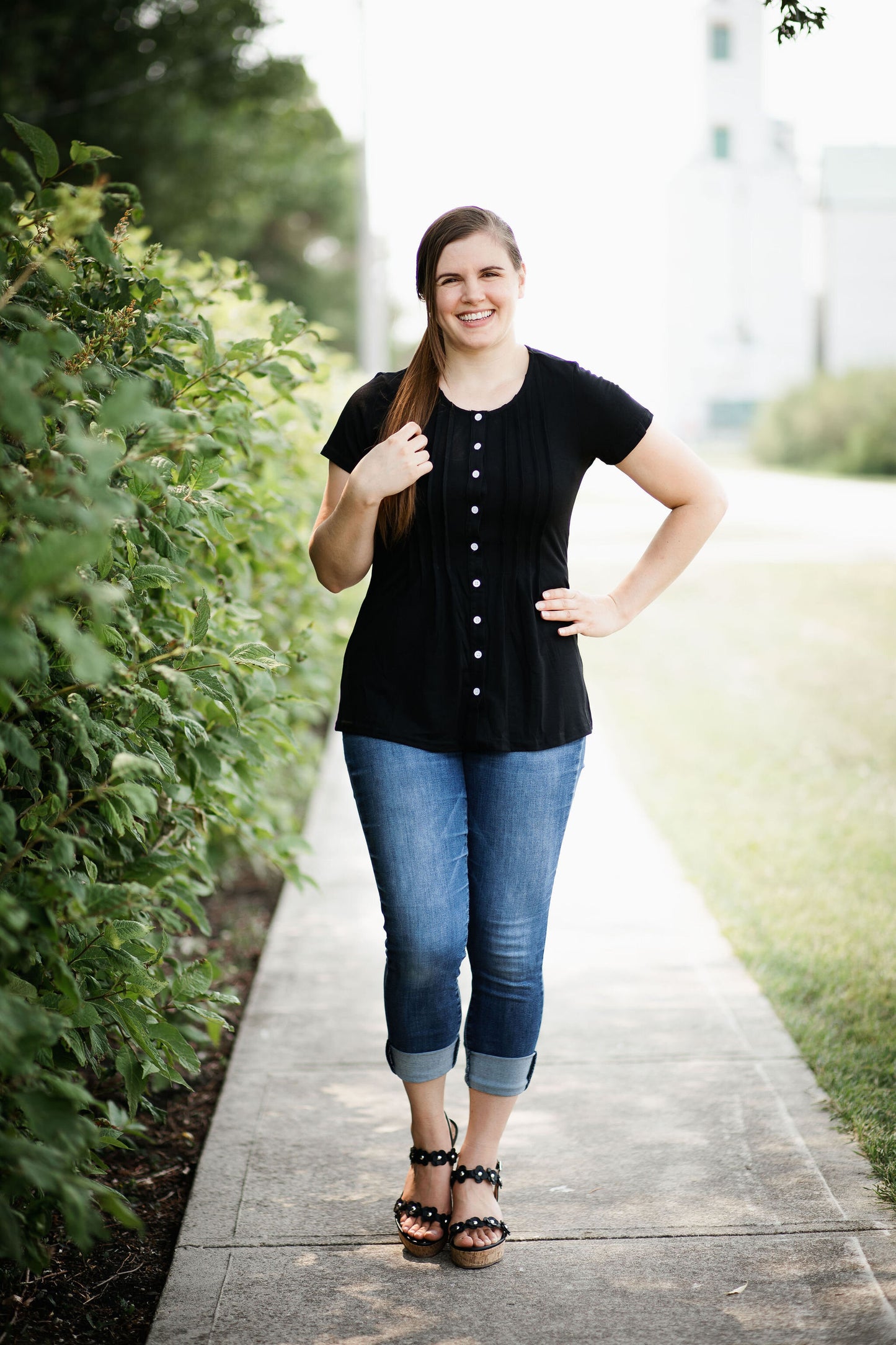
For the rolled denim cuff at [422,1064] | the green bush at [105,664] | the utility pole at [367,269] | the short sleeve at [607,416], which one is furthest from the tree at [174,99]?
the rolled denim cuff at [422,1064]

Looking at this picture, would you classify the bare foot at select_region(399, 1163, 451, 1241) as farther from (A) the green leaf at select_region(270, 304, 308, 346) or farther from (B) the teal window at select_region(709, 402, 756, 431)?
(B) the teal window at select_region(709, 402, 756, 431)

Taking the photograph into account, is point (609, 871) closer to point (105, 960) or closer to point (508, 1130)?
point (508, 1130)

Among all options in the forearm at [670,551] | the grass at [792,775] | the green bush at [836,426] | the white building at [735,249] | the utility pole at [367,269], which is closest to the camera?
the forearm at [670,551]

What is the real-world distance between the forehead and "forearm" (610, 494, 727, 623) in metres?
0.67

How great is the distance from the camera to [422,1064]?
262 centimetres

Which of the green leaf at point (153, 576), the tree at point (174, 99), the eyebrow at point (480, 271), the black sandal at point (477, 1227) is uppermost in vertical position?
the tree at point (174, 99)

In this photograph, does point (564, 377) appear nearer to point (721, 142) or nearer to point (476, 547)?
point (476, 547)

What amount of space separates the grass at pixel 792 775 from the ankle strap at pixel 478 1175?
34.7 inches

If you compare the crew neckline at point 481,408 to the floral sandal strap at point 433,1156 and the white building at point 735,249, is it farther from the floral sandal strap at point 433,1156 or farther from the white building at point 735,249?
the white building at point 735,249

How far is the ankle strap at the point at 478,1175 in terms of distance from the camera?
264cm

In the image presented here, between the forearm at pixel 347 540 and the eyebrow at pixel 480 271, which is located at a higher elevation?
the eyebrow at pixel 480 271

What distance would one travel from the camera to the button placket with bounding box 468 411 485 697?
253 cm

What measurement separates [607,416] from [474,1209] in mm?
1678

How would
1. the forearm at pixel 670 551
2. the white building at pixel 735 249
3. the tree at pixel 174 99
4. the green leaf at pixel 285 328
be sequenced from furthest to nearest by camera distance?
the white building at pixel 735 249 → the tree at pixel 174 99 → the green leaf at pixel 285 328 → the forearm at pixel 670 551
